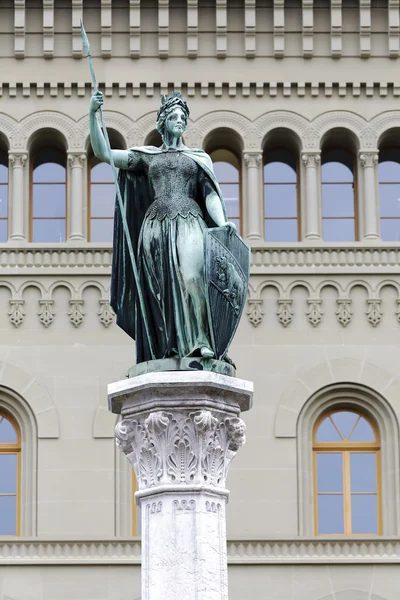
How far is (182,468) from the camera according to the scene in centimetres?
1326

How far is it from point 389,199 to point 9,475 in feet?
26.5

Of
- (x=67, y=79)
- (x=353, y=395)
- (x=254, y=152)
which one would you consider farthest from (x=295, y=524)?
(x=67, y=79)

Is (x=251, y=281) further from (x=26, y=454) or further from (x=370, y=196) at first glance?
(x=26, y=454)

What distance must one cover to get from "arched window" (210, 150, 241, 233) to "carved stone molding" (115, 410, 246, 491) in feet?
57.8

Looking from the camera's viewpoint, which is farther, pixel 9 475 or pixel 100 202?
pixel 100 202

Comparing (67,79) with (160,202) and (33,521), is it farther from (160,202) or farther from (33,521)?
(160,202)

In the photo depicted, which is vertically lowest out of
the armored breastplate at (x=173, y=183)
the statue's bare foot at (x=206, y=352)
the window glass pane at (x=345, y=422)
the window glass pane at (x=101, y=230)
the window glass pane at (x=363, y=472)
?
the statue's bare foot at (x=206, y=352)

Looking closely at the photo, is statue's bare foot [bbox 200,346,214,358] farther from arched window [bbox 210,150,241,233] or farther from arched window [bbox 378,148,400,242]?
arched window [bbox 378,148,400,242]

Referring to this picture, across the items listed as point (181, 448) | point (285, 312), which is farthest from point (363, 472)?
point (181, 448)

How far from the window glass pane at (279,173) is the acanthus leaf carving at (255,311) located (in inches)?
98.0

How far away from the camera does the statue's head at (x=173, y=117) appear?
14.3 meters

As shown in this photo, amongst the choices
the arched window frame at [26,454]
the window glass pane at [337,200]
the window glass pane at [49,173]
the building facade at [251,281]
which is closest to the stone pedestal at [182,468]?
the building facade at [251,281]

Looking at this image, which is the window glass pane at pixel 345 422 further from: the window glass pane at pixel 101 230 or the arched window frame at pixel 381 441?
the window glass pane at pixel 101 230

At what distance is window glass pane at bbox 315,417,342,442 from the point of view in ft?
97.7
